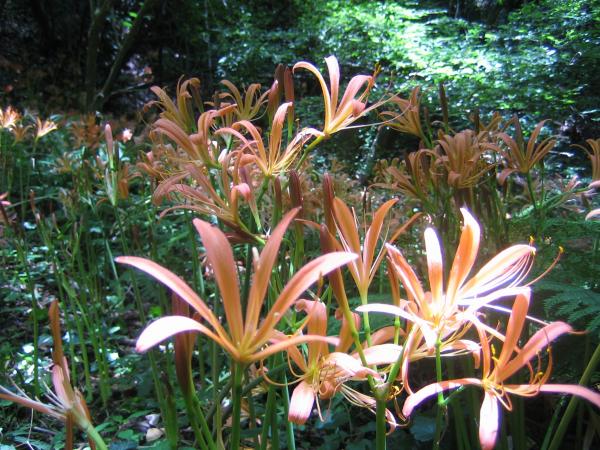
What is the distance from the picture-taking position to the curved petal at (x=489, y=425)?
520 mm

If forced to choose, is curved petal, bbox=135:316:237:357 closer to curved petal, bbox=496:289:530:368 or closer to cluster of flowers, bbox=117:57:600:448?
cluster of flowers, bbox=117:57:600:448

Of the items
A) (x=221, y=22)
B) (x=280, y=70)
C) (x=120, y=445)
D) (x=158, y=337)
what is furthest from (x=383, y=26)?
(x=158, y=337)

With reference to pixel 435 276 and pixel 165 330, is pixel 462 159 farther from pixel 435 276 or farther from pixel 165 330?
pixel 165 330

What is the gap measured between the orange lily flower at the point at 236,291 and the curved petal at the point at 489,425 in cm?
22

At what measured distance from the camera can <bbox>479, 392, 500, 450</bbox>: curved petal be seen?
520 millimetres

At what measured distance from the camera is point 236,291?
518 mm

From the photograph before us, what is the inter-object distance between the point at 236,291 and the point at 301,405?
0.19 m

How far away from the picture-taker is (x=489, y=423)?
1.78ft

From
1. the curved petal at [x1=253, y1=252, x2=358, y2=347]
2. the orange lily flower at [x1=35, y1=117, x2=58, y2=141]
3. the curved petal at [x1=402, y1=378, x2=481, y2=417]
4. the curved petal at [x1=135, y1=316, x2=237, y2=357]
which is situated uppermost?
the orange lily flower at [x1=35, y1=117, x2=58, y2=141]

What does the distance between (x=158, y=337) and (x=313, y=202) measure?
0.97m

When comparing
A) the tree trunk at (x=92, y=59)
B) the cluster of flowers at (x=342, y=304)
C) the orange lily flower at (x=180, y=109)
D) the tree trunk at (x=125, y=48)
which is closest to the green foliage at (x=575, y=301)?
the cluster of flowers at (x=342, y=304)

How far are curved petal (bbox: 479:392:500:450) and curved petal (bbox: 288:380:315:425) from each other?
203 mm

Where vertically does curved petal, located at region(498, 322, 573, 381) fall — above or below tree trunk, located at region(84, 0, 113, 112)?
below

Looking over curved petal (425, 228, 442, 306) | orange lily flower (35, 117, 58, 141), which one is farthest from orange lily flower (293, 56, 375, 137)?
orange lily flower (35, 117, 58, 141)
